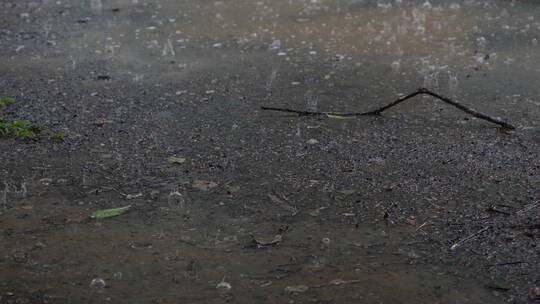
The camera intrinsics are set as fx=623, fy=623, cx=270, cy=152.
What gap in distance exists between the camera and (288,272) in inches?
105

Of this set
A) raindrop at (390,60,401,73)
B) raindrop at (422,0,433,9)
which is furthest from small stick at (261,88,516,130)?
Result: raindrop at (422,0,433,9)

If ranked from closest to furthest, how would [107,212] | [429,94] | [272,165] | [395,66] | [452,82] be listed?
1. [107,212]
2. [272,165]
3. [429,94]
4. [452,82]
5. [395,66]

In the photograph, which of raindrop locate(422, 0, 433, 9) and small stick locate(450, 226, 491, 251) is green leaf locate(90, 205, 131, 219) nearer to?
small stick locate(450, 226, 491, 251)

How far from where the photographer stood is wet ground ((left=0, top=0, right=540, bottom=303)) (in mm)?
2648

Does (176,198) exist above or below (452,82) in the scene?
below

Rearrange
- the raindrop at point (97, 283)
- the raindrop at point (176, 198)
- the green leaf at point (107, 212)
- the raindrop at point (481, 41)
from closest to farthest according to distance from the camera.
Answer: the raindrop at point (97, 283) < the green leaf at point (107, 212) < the raindrop at point (176, 198) < the raindrop at point (481, 41)

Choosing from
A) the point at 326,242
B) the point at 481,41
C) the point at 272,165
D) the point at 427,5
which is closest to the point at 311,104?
the point at 272,165

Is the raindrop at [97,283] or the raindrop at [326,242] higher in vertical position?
the raindrop at [97,283]

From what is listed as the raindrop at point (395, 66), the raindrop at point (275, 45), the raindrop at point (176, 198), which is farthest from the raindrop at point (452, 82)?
the raindrop at point (176, 198)

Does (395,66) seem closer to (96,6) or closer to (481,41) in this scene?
(481,41)

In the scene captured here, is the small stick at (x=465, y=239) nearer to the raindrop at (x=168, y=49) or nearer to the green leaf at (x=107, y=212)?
the green leaf at (x=107, y=212)

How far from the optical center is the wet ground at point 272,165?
265cm

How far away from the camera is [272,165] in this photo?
3771mm

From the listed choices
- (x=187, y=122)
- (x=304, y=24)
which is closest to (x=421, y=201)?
(x=187, y=122)
